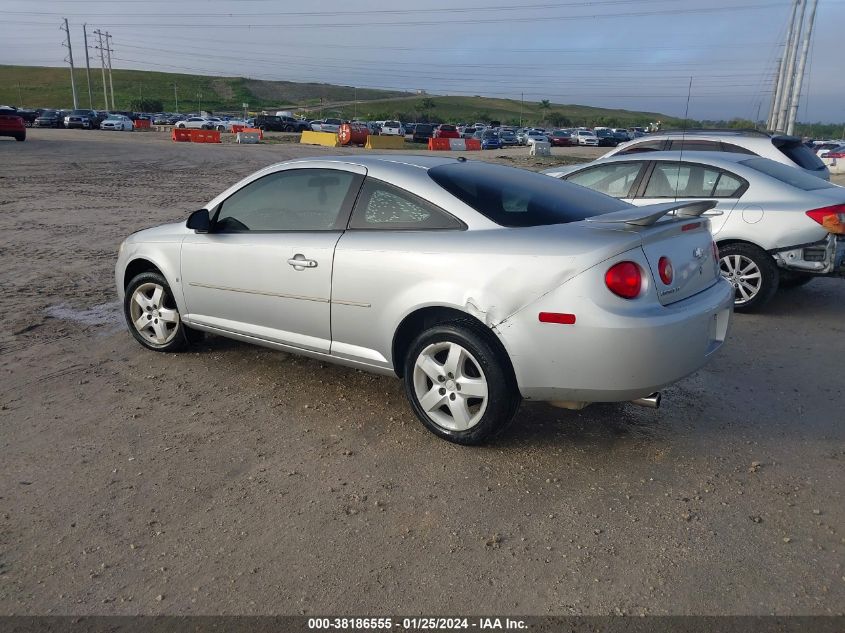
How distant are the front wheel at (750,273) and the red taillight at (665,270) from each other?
344cm

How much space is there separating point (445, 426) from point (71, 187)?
629 inches

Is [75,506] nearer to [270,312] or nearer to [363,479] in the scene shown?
[363,479]

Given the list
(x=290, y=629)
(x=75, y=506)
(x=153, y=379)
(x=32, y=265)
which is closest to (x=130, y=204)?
(x=32, y=265)

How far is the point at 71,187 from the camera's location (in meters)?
17.2

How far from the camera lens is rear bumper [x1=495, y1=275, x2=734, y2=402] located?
11.7 ft

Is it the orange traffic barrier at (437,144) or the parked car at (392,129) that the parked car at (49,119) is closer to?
the parked car at (392,129)

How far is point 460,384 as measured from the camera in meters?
3.97

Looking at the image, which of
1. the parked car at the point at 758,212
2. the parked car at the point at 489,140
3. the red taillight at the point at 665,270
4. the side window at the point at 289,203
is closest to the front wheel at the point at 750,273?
the parked car at the point at 758,212

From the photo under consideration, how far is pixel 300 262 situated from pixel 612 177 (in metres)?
4.73

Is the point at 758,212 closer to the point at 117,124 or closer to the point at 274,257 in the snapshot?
the point at 274,257

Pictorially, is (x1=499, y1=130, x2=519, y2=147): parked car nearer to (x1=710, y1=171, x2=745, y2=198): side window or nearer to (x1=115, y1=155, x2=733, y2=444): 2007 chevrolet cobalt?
(x1=710, y1=171, x2=745, y2=198): side window

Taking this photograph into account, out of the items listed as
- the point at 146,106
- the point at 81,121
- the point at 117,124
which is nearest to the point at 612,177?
the point at 117,124

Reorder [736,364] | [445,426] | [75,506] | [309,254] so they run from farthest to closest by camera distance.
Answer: [736,364] < [309,254] < [445,426] < [75,506]

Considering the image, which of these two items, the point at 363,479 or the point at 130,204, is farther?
the point at 130,204
